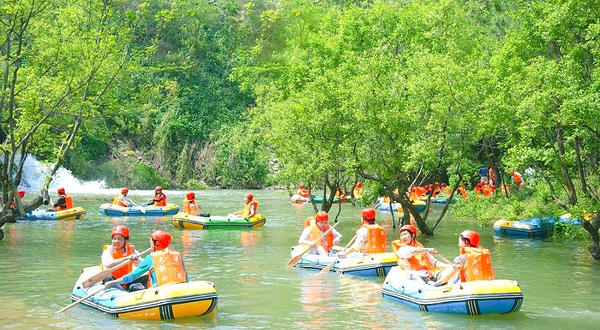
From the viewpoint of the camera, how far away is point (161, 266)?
11953mm

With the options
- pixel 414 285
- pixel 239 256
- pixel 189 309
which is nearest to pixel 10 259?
pixel 239 256

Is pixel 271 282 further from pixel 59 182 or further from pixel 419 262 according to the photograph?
pixel 59 182

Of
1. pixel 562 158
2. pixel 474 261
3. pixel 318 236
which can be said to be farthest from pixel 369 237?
pixel 474 261

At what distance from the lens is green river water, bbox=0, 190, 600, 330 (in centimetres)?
1219

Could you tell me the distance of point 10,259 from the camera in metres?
18.8

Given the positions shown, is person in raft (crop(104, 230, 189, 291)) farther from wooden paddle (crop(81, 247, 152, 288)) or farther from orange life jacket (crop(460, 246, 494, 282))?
orange life jacket (crop(460, 246, 494, 282))

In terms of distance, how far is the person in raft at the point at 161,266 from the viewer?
12.0 meters

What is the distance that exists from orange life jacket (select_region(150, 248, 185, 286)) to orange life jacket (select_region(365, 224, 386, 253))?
5598mm

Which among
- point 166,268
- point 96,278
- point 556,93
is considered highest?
point 556,93

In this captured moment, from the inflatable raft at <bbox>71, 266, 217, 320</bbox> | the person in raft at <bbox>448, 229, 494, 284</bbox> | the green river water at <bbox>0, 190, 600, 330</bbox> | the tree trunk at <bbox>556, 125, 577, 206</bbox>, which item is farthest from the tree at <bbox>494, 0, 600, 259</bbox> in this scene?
the inflatable raft at <bbox>71, 266, 217, 320</bbox>

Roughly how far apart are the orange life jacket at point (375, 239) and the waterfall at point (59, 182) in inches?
1232

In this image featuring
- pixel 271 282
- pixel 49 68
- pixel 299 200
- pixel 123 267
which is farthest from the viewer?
pixel 299 200

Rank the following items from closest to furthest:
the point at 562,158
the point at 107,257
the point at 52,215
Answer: the point at 107,257, the point at 562,158, the point at 52,215

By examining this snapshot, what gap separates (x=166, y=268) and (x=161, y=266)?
0.08 m
